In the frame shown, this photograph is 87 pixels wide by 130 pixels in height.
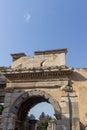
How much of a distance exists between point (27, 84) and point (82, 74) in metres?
3.33

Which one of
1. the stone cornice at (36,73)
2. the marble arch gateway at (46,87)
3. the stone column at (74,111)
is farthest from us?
the stone cornice at (36,73)

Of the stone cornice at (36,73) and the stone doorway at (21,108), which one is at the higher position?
the stone cornice at (36,73)

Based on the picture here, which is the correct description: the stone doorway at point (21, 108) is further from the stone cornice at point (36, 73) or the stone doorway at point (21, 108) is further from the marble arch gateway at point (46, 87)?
the stone cornice at point (36, 73)

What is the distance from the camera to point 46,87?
40.6 feet

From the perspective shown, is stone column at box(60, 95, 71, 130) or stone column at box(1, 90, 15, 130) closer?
stone column at box(60, 95, 71, 130)

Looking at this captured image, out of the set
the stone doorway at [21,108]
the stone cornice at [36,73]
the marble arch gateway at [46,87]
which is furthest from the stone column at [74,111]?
the stone cornice at [36,73]

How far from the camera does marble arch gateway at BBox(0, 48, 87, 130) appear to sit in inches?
448

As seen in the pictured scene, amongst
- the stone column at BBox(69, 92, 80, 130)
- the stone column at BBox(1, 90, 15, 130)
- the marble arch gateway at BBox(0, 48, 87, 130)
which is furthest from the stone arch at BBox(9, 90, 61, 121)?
the stone column at BBox(69, 92, 80, 130)

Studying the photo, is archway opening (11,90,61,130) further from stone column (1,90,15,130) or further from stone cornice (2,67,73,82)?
stone cornice (2,67,73,82)

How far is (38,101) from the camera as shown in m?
14.6

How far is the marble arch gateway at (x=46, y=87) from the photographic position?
1138cm

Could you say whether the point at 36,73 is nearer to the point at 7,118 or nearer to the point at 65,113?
the point at 65,113

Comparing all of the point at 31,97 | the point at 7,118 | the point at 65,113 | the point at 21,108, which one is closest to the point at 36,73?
the point at 31,97

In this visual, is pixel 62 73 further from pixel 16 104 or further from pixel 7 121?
pixel 7 121
